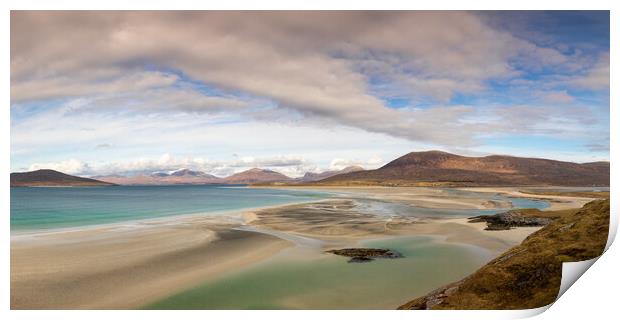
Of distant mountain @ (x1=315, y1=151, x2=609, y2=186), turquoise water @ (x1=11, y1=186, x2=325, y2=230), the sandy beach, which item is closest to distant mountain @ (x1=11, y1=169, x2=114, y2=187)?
turquoise water @ (x1=11, y1=186, x2=325, y2=230)

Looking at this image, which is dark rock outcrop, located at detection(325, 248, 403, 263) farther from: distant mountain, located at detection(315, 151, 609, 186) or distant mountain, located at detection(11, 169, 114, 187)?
distant mountain, located at detection(315, 151, 609, 186)

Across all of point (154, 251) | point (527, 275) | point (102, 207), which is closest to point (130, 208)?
point (102, 207)

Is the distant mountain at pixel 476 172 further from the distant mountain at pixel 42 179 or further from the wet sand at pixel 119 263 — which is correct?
the wet sand at pixel 119 263

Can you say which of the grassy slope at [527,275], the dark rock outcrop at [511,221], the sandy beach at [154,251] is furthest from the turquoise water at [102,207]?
the grassy slope at [527,275]

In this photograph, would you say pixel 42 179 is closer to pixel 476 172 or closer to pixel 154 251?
pixel 154 251

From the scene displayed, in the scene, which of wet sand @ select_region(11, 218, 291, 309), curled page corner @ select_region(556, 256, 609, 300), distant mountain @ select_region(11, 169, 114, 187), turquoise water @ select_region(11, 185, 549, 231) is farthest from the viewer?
distant mountain @ select_region(11, 169, 114, 187)

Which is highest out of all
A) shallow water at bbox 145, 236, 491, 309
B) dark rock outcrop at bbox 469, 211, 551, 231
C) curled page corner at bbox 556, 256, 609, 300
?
curled page corner at bbox 556, 256, 609, 300
